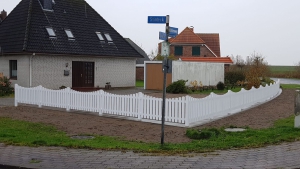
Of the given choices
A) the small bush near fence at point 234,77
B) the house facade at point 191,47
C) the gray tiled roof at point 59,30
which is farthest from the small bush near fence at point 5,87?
the house facade at point 191,47

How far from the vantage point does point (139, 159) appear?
24.6 ft

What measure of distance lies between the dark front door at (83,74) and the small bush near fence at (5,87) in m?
4.91

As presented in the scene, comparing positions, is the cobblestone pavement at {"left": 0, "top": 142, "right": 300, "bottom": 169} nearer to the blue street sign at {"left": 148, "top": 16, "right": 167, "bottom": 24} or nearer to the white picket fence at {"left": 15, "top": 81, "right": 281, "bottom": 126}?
the blue street sign at {"left": 148, "top": 16, "right": 167, "bottom": 24}

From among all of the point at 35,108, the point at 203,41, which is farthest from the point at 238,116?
the point at 203,41

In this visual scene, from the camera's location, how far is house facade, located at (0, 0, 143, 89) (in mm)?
25469

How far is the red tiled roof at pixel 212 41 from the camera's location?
178ft

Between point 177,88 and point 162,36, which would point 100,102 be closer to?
point 162,36

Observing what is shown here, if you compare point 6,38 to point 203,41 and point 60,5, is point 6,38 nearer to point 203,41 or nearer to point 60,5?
point 60,5

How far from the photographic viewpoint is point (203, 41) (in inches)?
2040

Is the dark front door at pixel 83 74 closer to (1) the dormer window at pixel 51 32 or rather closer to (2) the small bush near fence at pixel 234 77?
(1) the dormer window at pixel 51 32

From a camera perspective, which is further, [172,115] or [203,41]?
[203,41]

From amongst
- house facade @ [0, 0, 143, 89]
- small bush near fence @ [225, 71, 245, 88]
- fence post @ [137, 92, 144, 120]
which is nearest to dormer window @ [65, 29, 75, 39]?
house facade @ [0, 0, 143, 89]

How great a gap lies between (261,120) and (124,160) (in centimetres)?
746

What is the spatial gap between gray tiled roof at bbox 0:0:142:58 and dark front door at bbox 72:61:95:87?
111 cm
